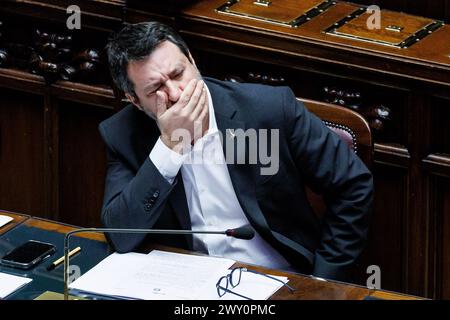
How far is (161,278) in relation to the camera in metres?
3.01

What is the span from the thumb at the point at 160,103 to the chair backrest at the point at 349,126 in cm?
43

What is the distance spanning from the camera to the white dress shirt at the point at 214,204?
133 inches

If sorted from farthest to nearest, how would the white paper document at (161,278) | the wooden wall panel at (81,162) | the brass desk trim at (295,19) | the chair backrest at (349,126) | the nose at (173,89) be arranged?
the wooden wall panel at (81,162), the brass desk trim at (295,19), the chair backrest at (349,126), the nose at (173,89), the white paper document at (161,278)

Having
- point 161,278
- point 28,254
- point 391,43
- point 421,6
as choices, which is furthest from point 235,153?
point 421,6

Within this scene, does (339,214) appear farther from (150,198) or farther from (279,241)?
(150,198)

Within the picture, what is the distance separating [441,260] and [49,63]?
5.31 feet

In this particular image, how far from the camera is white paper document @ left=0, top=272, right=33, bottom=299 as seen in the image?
3035 mm

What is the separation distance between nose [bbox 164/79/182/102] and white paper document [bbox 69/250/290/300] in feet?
1.40

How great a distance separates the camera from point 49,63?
446 centimetres

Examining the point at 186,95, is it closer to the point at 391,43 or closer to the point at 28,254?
the point at 28,254

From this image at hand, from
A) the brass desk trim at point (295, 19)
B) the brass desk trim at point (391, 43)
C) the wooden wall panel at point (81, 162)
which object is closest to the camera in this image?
the brass desk trim at point (391, 43)

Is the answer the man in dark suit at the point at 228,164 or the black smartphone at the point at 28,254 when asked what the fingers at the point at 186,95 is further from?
the black smartphone at the point at 28,254

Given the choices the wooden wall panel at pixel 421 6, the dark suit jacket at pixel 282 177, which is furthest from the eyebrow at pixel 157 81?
the wooden wall panel at pixel 421 6
